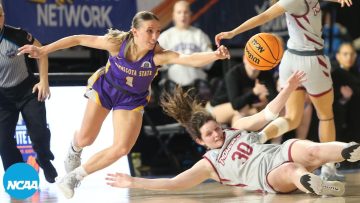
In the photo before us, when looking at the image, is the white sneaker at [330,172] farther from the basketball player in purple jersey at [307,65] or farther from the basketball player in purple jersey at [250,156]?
the basketball player in purple jersey at [250,156]

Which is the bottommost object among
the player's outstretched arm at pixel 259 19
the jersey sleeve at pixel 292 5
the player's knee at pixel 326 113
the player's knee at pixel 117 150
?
the player's knee at pixel 117 150

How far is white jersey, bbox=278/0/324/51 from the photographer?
749cm

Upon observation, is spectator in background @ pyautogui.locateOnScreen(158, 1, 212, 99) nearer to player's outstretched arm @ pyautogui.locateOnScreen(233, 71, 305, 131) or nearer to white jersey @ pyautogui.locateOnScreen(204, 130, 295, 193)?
player's outstretched arm @ pyautogui.locateOnScreen(233, 71, 305, 131)

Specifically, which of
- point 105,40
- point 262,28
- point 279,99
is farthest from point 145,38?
point 262,28

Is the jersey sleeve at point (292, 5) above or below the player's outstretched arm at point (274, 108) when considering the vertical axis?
above

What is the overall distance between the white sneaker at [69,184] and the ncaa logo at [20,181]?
526 mm

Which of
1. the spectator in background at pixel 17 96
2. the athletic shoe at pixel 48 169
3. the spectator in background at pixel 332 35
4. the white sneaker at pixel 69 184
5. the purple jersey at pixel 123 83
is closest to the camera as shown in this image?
the white sneaker at pixel 69 184

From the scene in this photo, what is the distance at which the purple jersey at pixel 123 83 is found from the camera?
688 centimetres

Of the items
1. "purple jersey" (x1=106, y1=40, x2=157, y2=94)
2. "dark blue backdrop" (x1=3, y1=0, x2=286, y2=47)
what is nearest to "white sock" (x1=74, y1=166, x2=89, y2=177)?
"purple jersey" (x1=106, y1=40, x2=157, y2=94)

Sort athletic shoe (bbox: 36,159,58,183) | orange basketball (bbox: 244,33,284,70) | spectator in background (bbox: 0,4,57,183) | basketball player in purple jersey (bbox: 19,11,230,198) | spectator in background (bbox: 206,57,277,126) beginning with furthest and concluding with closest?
spectator in background (bbox: 206,57,277,126) < athletic shoe (bbox: 36,159,58,183) < spectator in background (bbox: 0,4,57,183) < orange basketball (bbox: 244,33,284,70) < basketball player in purple jersey (bbox: 19,11,230,198)

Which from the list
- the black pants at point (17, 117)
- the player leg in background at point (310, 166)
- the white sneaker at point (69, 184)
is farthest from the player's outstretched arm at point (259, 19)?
the black pants at point (17, 117)

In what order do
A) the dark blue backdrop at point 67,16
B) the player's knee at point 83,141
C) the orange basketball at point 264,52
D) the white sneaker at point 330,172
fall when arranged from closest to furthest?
the orange basketball at point 264,52, the player's knee at point 83,141, the white sneaker at point 330,172, the dark blue backdrop at point 67,16

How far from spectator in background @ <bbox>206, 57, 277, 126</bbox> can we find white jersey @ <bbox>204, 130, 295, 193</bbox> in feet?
8.01

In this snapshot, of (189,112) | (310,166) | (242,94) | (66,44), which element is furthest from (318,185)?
(242,94)
